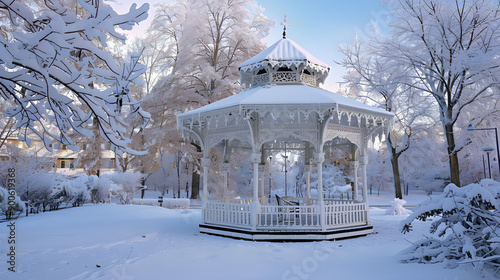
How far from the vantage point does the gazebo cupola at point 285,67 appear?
11938 millimetres

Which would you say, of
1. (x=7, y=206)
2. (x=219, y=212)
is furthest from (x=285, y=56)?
(x=7, y=206)

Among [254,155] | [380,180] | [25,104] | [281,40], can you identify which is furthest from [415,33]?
[380,180]

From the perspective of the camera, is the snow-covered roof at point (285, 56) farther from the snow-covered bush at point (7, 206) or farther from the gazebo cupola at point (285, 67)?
the snow-covered bush at point (7, 206)

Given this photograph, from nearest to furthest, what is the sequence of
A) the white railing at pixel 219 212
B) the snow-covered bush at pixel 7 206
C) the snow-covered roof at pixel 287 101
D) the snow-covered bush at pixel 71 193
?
the snow-covered roof at pixel 287 101, the white railing at pixel 219 212, the snow-covered bush at pixel 7 206, the snow-covered bush at pixel 71 193

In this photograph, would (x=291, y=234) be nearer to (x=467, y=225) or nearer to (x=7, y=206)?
(x=467, y=225)

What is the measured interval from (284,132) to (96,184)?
15944 mm

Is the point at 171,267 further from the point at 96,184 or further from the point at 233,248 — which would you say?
the point at 96,184

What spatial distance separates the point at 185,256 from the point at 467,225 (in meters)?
5.77

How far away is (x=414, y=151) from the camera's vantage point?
106 feet

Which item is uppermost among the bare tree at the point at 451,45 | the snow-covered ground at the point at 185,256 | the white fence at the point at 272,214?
the bare tree at the point at 451,45

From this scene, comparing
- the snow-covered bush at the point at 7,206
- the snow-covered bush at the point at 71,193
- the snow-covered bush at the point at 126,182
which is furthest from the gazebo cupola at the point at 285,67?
the snow-covered bush at the point at 126,182

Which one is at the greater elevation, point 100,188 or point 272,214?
point 100,188

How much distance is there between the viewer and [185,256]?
7688 millimetres

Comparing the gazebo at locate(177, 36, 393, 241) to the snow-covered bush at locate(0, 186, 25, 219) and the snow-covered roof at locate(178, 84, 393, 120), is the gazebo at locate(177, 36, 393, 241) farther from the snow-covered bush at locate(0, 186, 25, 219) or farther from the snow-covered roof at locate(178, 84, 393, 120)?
the snow-covered bush at locate(0, 186, 25, 219)
